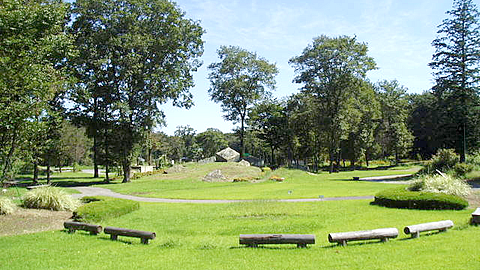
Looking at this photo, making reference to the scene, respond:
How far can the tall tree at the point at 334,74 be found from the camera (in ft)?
165


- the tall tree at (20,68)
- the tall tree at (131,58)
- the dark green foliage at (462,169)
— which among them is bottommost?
the dark green foliage at (462,169)

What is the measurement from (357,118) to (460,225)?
45471 millimetres

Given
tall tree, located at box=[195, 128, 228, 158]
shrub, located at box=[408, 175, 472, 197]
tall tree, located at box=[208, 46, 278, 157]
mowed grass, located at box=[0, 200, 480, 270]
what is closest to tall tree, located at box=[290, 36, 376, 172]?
tall tree, located at box=[208, 46, 278, 157]

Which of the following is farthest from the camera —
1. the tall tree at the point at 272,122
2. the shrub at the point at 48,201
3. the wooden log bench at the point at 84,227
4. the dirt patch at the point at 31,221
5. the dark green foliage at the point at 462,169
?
the tall tree at the point at 272,122

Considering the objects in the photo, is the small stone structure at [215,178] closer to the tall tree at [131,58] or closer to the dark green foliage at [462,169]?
the tall tree at [131,58]

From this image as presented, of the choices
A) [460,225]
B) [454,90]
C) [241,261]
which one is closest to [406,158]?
[454,90]

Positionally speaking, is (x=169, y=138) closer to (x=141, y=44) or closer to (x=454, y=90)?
(x=141, y=44)

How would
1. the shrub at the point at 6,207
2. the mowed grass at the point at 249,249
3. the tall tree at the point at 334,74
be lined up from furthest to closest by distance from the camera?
the tall tree at the point at 334,74
the shrub at the point at 6,207
the mowed grass at the point at 249,249

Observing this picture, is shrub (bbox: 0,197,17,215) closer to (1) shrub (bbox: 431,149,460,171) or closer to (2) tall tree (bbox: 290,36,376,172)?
(1) shrub (bbox: 431,149,460,171)

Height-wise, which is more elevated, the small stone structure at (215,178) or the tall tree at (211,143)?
the tall tree at (211,143)

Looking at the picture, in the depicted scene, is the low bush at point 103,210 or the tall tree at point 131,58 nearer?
the low bush at point 103,210

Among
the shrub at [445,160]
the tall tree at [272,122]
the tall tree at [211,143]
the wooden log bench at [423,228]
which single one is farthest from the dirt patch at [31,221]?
the tall tree at [211,143]

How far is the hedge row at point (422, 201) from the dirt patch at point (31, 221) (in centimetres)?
1427

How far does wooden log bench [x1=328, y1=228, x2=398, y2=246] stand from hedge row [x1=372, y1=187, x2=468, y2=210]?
713 cm
